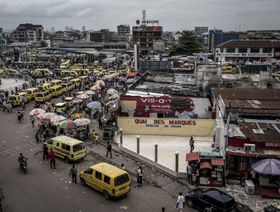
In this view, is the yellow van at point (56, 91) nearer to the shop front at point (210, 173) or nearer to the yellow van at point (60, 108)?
the yellow van at point (60, 108)

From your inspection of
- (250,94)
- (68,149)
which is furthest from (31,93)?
(250,94)

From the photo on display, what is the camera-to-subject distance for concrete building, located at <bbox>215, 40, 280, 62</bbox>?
72.1 meters

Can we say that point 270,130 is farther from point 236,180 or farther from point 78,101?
point 78,101

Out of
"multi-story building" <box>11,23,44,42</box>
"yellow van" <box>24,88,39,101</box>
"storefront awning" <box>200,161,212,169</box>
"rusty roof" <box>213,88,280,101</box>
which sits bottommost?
A: "storefront awning" <box>200,161,212,169</box>

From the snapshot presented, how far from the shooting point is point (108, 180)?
54.6ft

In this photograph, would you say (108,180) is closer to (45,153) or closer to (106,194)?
(106,194)

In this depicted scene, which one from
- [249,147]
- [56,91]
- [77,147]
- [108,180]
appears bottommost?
[108,180]

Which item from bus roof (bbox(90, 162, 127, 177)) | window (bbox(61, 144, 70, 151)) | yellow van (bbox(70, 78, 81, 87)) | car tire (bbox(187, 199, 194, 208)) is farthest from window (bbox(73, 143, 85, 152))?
yellow van (bbox(70, 78, 81, 87))

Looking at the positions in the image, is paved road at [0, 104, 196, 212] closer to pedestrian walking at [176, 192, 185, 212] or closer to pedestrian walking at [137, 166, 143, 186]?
pedestrian walking at [137, 166, 143, 186]

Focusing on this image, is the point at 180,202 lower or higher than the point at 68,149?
lower

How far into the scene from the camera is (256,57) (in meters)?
72.8

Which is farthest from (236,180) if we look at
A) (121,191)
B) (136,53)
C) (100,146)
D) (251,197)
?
(136,53)

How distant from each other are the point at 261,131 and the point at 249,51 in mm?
56473

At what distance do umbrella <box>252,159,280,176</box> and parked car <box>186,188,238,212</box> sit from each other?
8.30ft
